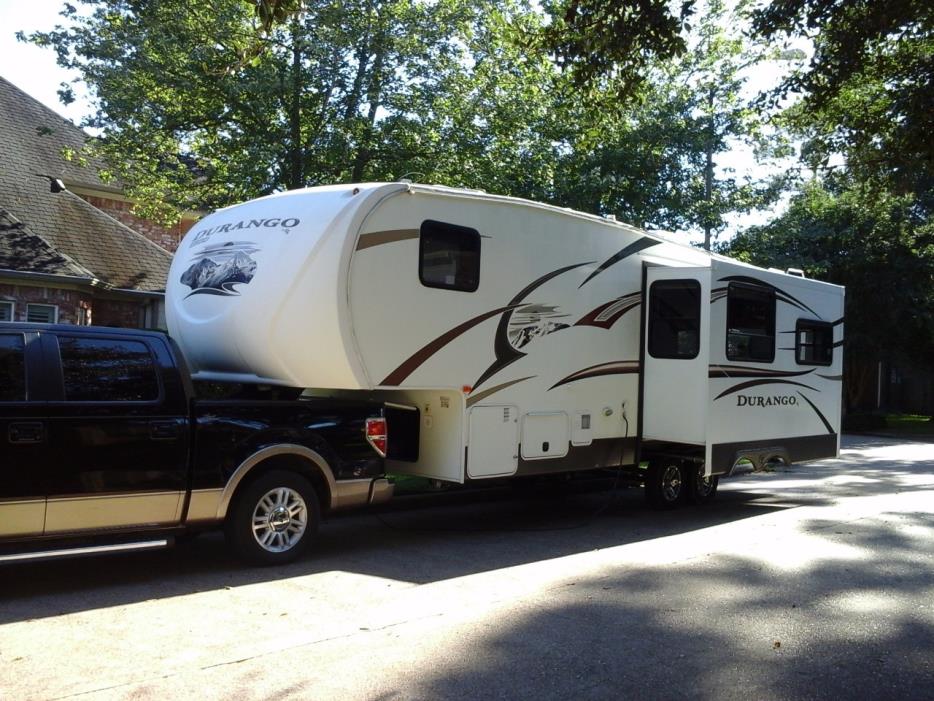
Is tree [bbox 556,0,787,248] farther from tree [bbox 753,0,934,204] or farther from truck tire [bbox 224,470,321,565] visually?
truck tire [bbox 224,470,321,565]

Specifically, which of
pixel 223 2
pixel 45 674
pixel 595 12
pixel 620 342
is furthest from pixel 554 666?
pixel 223 2

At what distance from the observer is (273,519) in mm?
7145

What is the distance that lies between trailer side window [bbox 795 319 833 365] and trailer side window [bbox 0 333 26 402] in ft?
30.1

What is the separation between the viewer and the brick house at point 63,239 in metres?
17.1

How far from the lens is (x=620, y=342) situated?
9.85m

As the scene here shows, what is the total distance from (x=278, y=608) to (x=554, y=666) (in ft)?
6.86

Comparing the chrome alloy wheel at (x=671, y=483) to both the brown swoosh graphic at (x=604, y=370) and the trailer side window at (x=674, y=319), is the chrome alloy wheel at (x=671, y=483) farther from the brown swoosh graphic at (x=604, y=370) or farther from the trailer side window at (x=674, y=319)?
the trailer side window at (x=674, y=319)

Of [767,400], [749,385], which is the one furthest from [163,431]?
[767,400]

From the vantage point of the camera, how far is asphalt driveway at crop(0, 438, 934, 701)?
4.72m

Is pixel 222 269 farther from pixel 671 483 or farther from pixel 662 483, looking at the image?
pixel 671 483

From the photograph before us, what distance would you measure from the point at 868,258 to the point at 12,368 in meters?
25.4

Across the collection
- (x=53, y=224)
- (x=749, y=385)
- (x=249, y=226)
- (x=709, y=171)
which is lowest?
(x=749, y=385)

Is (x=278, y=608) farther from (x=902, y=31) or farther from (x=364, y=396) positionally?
(x=902, y=31)

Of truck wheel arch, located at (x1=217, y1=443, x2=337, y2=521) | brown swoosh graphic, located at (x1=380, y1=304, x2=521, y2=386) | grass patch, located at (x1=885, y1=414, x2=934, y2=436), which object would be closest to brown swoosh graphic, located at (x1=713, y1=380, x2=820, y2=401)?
brown swoosh graphic, located at (x1=380, y1=304, x2=521, y2=386)
